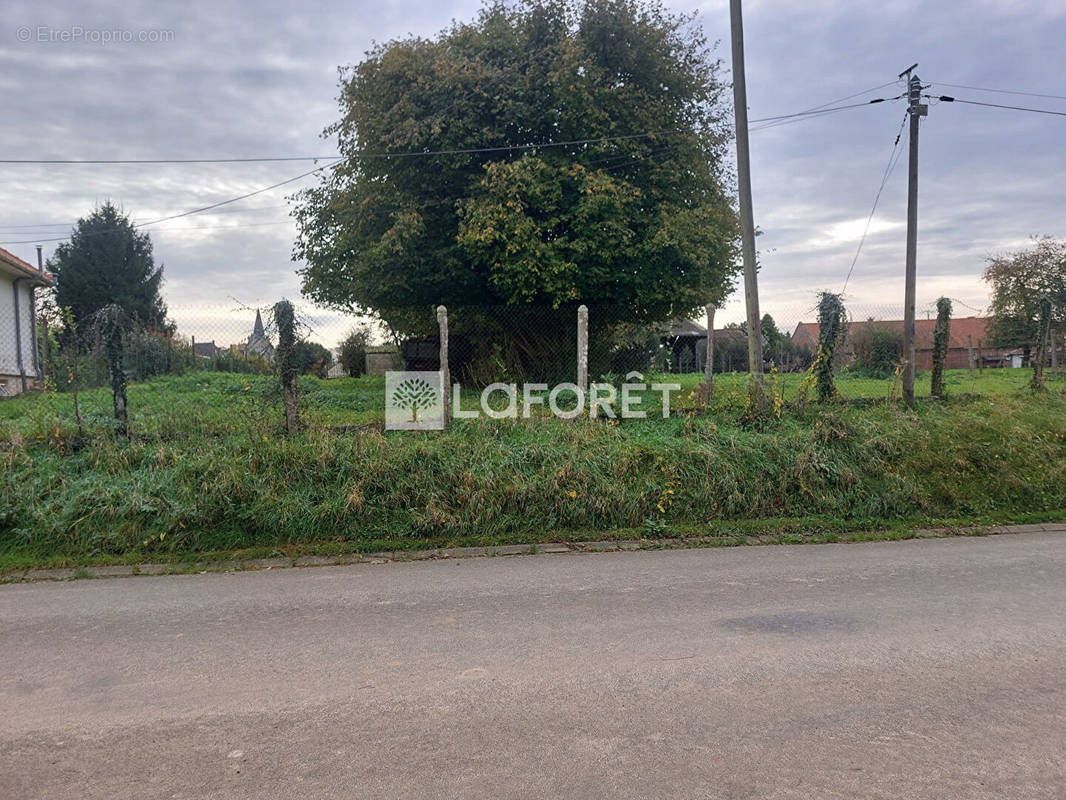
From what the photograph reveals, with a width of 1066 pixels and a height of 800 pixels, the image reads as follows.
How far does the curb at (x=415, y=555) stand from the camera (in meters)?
6.24

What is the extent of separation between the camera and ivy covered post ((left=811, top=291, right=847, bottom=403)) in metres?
10.5

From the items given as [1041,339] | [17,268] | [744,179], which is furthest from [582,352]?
[17,268]

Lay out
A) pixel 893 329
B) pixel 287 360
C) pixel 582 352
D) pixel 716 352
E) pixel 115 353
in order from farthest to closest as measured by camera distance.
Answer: pixel 716 352 → pixel 893 329 → pixel 582 352 → pixel 287 360 → pixel 115 353

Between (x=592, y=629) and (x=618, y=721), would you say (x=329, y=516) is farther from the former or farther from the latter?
(x=618, y=721)

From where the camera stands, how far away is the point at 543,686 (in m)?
3.67

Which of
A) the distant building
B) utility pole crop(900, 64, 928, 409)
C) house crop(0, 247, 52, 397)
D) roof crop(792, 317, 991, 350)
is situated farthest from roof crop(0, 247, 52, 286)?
utility pole crop(900, 64, 928, 409)

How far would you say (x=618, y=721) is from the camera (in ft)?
10.8

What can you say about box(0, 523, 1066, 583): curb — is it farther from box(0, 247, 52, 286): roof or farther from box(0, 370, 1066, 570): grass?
box(0, 247, 52, 286): roof

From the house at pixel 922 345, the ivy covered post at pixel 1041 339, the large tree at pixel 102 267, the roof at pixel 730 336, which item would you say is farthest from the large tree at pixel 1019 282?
the large tree at pixel 102 267

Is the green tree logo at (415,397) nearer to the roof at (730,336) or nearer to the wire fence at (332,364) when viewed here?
the wire fence at (332,364)

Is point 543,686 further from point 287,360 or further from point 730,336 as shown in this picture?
point 730,336

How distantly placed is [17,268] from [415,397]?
1483cm

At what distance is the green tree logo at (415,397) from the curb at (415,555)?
2.45 metres

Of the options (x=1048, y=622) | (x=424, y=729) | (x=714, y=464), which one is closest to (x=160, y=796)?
(x=424, y=729)
